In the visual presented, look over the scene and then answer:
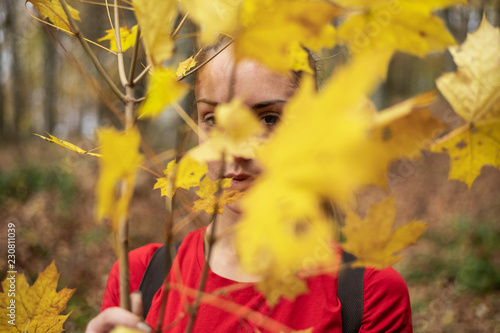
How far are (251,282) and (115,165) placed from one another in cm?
50

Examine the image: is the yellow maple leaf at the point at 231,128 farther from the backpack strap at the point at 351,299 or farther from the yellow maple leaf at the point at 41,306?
the backpack strap at the point at 351,299

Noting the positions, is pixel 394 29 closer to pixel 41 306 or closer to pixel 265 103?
pixel 265 103

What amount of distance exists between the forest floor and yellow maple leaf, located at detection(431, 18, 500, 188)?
2164 millimetres

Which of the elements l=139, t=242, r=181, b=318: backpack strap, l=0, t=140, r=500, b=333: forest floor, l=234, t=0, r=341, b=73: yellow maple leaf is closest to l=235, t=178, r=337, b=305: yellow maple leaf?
l=234, t=0, r=341, b=73: yellow maple leaf

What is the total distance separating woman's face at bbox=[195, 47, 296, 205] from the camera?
752mm

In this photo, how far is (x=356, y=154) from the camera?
0.74 feet

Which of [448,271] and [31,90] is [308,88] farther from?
[31,90]

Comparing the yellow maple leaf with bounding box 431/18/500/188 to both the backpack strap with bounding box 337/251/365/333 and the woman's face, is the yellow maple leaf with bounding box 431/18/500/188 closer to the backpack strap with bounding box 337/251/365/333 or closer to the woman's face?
the woman's face


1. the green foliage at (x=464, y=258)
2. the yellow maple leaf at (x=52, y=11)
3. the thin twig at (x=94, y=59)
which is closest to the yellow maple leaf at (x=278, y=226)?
the thin twig at (x=94, y=59)

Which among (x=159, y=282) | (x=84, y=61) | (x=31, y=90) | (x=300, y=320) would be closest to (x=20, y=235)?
(x=159, y=282)

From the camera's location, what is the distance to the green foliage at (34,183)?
5.19m

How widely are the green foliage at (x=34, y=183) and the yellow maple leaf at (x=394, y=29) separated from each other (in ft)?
18.3

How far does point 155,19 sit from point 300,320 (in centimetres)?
80

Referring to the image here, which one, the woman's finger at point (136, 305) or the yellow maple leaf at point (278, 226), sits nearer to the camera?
the yellow maple leaf at point (278, 226)
